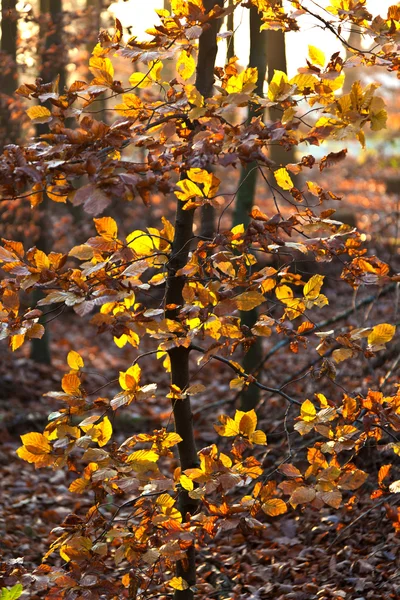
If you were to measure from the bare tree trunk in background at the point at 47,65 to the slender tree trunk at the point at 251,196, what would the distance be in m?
A: 2.92

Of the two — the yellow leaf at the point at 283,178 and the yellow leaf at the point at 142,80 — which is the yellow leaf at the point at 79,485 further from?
the yellow leaf at the point at 142,80

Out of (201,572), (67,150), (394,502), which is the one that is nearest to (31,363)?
(201,572)

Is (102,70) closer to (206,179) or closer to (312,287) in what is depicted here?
(206,179)

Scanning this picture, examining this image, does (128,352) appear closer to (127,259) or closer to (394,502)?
(394,502)

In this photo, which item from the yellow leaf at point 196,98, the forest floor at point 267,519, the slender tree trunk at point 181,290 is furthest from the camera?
the forest floor at point 267,519

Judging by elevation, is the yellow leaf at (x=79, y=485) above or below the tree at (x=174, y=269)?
below

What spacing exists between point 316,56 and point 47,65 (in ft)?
20.1

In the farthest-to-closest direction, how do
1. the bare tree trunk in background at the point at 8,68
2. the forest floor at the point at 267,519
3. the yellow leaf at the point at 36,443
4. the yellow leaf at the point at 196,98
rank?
1. the bare tree trunk in background at the point at 8,68
2. the forest floor at the point at 267,519
3. the yellow leaf at the point at 36,443
4. the yellow leaf at the point at 196,98

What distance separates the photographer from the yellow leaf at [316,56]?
8.02 feet

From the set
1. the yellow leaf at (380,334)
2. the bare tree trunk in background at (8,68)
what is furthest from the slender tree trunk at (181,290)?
the bare tree trunk in background at (8,68)

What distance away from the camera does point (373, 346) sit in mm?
2707

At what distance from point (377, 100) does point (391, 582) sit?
2.45m

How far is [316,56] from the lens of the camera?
2.45 metres

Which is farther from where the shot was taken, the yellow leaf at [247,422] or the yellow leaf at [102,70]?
the yellow leaf at [247,422]
